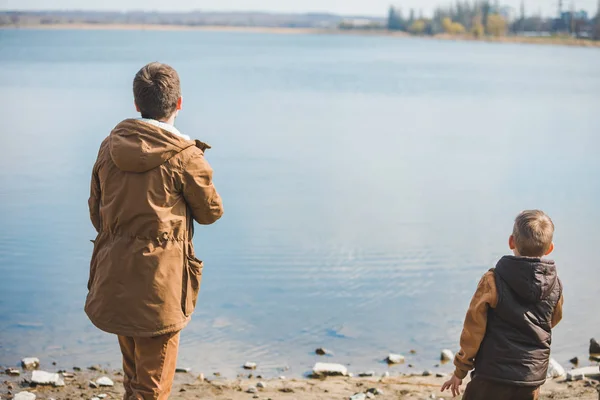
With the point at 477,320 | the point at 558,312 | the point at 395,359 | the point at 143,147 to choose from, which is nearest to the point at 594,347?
the point at 395,359

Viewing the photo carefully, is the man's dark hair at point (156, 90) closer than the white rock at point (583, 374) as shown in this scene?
Yes

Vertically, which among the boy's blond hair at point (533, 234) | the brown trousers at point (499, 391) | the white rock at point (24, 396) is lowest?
the white rock at point (24, 396)

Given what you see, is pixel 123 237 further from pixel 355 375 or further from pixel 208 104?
pixel 208 104

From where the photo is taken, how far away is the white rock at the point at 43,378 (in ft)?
16.4

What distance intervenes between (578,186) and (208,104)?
47.0 ft

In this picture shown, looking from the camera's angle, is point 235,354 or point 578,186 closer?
point 235,354

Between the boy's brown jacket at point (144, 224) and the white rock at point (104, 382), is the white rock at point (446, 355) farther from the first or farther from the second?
the boy's brown jacket at point (144, 224)

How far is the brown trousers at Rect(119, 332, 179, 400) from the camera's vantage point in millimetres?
3318

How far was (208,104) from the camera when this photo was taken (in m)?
25.5

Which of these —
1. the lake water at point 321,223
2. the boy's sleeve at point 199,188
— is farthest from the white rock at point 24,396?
the boy's sleeve at point 199,188

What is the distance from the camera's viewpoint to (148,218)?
3.22m

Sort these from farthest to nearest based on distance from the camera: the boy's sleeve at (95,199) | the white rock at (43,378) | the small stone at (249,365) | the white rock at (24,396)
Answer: the small stone at (249,365) < the white rock at (43,378) < the white rock at (24,396) < the boy's sleeve at (95,199)

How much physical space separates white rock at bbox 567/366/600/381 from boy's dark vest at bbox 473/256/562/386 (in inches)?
84.9

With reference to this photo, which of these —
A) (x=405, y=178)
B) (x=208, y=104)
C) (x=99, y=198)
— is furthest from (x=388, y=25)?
(x=99, y=198)
